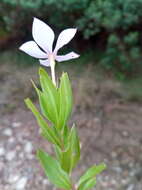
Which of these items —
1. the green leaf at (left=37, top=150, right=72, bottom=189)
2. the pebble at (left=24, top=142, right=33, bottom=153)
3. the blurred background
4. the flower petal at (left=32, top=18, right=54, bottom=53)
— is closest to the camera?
the flower petal at (left=32, top=18, right=54, bottom=53)

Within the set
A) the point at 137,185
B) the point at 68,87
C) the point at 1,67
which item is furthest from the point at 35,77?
the point at 68,87

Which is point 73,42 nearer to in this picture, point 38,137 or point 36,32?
point 38,137

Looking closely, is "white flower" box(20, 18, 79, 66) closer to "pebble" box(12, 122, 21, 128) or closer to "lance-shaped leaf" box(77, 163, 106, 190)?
"lance-shaped leaf" box(77, 163, 106, 190)

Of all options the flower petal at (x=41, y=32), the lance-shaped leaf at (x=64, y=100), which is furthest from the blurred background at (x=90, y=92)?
the flower petal at (x=41, y=32)

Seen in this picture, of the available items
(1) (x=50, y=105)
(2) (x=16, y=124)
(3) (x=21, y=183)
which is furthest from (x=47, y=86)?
(2) (x=16, y=124)

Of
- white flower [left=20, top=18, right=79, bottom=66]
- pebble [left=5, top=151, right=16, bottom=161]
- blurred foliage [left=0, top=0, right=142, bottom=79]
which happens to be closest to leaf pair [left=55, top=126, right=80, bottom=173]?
white flower [left=20, top=18, right=79, bottom=66]

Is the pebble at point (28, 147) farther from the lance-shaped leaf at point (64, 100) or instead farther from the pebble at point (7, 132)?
the lance-shaped leaf at point (64, 100)

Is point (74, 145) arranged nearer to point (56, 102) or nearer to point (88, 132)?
point (56, 102)
